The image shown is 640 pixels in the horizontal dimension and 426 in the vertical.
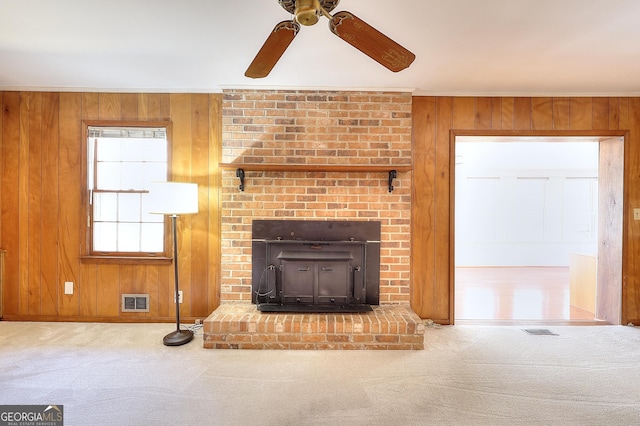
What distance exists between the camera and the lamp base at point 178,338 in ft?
8.42

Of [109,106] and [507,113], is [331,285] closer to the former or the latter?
[507,113]

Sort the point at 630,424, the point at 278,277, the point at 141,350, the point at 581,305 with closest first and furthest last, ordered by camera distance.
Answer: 1. the point at 630,424
2. the point at 141,350
3. the point at 278,277
4. the point at 581,305

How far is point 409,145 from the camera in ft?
9.70

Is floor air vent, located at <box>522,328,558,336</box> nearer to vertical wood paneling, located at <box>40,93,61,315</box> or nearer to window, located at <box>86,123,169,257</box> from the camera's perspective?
window, located at <box>86,123,169,257</box>

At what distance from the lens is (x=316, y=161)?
294cm

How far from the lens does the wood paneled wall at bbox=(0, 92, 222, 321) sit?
306 centimetres

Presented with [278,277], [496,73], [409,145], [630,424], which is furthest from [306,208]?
[630,424]

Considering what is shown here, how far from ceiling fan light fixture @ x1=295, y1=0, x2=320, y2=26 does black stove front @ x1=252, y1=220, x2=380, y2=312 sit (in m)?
A: 1.87

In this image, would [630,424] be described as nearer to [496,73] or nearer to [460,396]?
[460,396]

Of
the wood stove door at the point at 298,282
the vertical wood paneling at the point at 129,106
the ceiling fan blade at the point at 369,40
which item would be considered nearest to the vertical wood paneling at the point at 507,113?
the ceiling fan blade at the point at 369,40

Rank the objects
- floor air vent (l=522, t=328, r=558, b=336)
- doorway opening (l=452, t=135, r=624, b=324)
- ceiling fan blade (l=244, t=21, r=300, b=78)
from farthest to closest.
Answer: doorway opening (l=452, t=135, r=624, b=324) < floor air vent (l=522, t=328, r=558, b=336) < ceiling fan blade (l=244, t=21, r=300, b=78)

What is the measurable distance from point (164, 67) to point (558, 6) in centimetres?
273

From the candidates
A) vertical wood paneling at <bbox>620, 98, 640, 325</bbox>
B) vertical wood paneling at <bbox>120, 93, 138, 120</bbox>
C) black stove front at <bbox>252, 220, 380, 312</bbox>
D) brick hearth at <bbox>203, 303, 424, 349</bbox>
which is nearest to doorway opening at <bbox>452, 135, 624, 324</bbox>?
vertical wood paneling at <bbox>620, 98, 640, 325</bbox>

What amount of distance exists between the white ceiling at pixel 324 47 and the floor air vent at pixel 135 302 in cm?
202
